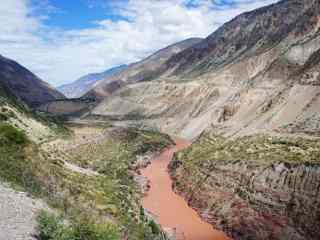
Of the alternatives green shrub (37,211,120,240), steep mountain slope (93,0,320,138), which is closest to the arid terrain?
green shrub (37,211,120,240)

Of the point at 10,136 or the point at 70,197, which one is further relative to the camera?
the point at 10,136

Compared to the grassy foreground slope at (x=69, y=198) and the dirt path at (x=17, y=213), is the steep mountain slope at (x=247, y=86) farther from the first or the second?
the dirt path at (x=17, y=213)

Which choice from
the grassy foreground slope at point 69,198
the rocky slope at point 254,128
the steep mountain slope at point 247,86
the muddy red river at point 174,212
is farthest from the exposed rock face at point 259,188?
the steep mountain slope at point 247,86

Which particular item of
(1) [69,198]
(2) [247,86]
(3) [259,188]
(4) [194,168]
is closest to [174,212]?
(3) [259,188]

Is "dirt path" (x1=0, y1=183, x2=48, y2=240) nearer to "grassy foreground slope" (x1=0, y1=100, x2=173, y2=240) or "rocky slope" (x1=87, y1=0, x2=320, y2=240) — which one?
"grassy foreground slope" (x1=0, y1=100, x2=173, y2=240)

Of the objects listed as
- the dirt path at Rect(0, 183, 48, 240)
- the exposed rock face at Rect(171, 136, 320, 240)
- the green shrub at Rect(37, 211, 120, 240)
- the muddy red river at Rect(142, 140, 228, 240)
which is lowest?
the muddy red river at Rect(142, 140, 228, 240)

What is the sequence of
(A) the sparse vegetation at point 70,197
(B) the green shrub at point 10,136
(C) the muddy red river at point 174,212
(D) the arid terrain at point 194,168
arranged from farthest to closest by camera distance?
(C) the muddy red river at point 174,212, (B) the green shrub at point 10,136, (D) the arid terrain at point 194,168, (A) the sparse vegetation at point 70,197

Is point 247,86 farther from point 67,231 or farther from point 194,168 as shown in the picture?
point 67,231
